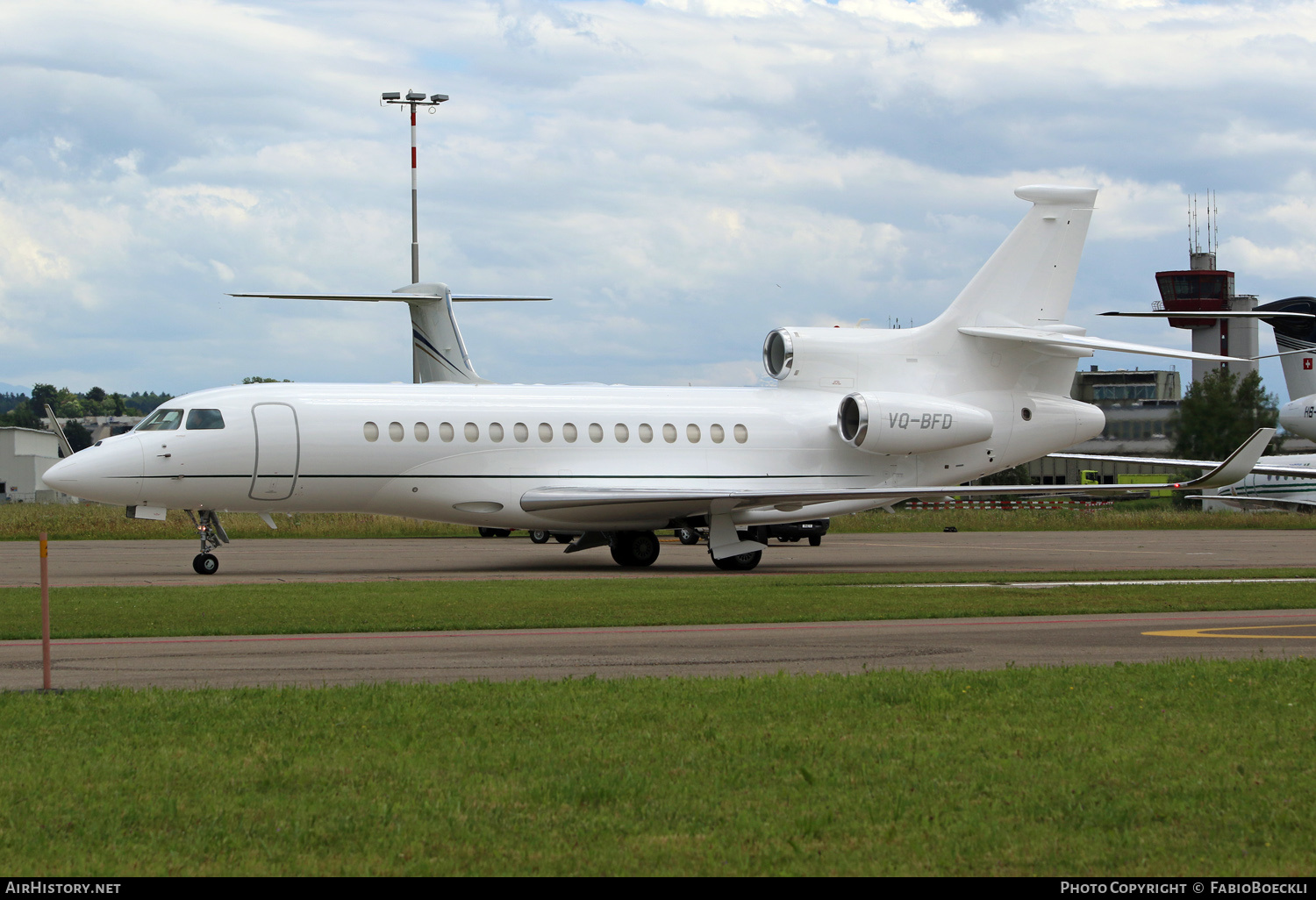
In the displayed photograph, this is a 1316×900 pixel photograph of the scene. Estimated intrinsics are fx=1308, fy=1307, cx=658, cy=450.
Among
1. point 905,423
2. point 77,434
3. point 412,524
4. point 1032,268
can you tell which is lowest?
point 412,524

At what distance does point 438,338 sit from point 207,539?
1557 centimetres

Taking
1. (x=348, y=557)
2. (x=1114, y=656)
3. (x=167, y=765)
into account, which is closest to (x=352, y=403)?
(x=348, y=557)

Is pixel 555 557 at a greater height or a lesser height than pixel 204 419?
lesser

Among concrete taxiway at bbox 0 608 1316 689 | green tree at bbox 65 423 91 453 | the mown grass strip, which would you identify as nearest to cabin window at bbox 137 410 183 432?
the mown grass strip

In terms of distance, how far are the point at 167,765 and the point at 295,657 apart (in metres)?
5.16

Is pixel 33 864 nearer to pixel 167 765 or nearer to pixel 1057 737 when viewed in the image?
pixel 167 765

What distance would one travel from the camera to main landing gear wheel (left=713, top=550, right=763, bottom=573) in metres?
26.6

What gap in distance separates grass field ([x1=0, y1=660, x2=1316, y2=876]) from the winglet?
1610 centimetres

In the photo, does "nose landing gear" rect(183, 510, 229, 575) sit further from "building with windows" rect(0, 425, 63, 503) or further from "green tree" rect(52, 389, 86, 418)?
"green tree" rect(52, 389, 86, 418)

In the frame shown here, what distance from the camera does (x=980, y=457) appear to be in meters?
30.0

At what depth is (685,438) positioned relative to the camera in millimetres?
28109

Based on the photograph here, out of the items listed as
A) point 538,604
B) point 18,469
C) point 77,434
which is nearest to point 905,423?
point 538,604

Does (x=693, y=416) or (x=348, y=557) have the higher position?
(x=693, y=416)

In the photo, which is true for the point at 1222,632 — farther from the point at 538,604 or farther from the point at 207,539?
the point at 207,539
